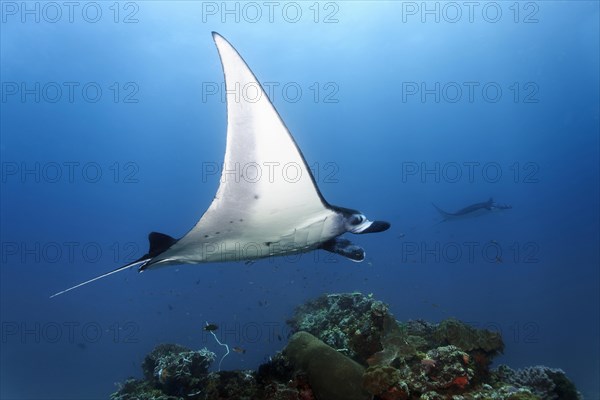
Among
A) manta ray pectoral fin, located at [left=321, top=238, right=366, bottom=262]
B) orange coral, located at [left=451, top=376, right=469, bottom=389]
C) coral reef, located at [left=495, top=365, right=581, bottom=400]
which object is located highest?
manta ray pectoral fin, located at [left=321, top=238, right=366, bottom=262]

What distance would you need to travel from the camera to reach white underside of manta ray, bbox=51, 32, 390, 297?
10.1 feet

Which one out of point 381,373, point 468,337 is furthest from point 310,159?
point 381,373

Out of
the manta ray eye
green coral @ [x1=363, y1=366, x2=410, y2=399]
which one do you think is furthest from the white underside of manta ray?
green coral @ [x1=363, y1=366, x2=410, y2=399]

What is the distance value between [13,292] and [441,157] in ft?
201

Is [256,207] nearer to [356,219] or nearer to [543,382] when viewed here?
[356,219]

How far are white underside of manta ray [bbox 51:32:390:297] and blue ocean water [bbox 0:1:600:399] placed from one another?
1391 centimetres

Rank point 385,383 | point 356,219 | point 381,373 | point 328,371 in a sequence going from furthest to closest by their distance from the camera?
point 328,371 < point 381,373 < point 385,383 < point 356,219

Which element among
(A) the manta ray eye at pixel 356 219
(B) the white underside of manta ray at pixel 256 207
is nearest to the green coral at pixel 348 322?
(B) the white underside of manta ray at pixel 256 207

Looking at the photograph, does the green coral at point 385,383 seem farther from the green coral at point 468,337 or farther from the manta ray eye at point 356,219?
the manta ray eye at point 356,219

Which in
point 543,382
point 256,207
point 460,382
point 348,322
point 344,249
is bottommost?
point 543,382

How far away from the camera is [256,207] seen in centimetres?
368

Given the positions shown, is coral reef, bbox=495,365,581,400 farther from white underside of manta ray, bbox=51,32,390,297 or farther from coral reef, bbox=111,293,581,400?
white underside of manta ray, bbox=51,32,390,297

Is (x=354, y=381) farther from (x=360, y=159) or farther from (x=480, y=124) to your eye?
(x=360, y=159)

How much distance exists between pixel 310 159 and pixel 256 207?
49999 mm
